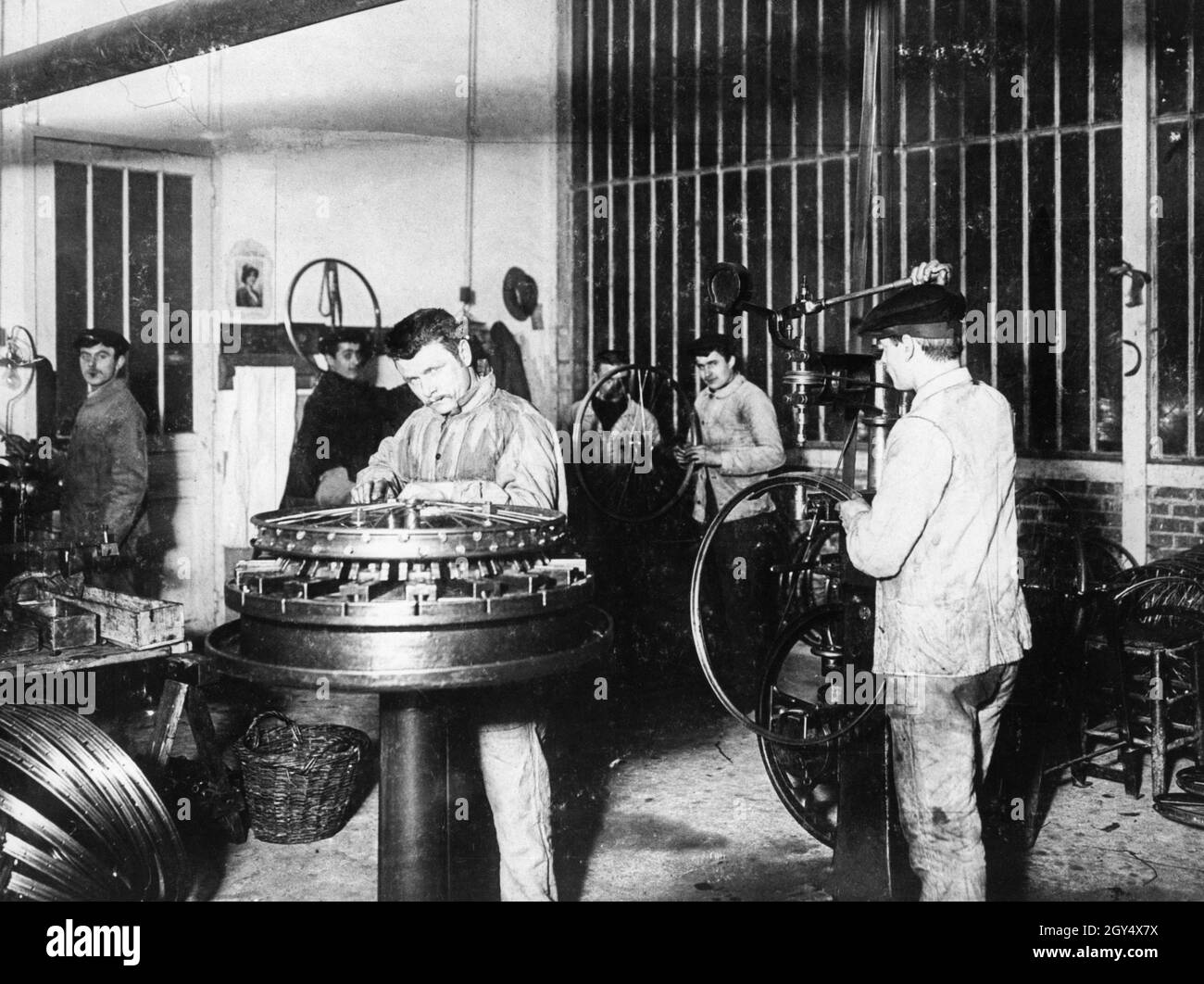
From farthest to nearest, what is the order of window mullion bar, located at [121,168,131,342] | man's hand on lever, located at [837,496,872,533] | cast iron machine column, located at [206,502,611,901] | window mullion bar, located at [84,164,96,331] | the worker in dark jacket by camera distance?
the worker in dark jacket < window mullion bar, located at [121,168,131,342] < window mullion bar, located at [84,164,96,331] < man's hand on lever, located at [837,496,872,533] < cast iron machine column, located at [206,502,611,901]

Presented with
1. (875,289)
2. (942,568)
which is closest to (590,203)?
(875,289)

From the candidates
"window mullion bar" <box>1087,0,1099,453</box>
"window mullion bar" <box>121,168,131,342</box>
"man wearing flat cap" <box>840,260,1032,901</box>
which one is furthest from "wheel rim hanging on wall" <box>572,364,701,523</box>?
"man wearing flat cap" <box>840,260,1032,901</box>

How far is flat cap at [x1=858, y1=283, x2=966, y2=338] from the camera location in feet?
9.00

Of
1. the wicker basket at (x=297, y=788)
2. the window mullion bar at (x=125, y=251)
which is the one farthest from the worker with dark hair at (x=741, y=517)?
the window mullion bar at (x=125, y=251)

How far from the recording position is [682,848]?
3.74 metres

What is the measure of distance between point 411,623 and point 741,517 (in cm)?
359

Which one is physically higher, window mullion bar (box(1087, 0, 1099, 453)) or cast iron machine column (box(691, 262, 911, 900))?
window mullion bar (box(1087, 0, 1099, 453))

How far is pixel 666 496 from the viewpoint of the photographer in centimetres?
625

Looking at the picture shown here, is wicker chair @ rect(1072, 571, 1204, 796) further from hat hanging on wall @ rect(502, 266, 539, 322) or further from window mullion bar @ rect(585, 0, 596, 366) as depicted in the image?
hat hanging on wall @ rect(502, 266, 539, 322)

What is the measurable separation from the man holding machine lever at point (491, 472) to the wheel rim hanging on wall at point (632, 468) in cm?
262

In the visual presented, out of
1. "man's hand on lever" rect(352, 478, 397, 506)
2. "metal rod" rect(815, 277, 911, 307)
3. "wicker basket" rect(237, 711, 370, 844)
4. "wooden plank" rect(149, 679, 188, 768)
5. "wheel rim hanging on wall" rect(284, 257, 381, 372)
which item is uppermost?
"wheel rim hanging on wall" rect(284, 257, 381, 372)

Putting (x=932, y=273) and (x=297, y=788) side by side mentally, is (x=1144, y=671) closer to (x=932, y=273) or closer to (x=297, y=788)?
(x=932, y=273)

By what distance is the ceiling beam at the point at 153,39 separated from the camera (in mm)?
3232

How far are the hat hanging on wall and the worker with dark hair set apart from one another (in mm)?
2642
